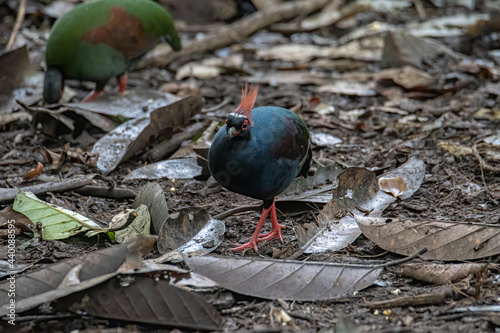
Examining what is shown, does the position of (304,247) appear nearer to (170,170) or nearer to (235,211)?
(235,211)

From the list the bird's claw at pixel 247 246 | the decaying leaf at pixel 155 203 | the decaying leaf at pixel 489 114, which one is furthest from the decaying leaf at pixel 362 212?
the decaying leaf at pixel 489 114

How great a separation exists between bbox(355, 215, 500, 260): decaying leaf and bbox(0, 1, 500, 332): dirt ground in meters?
0.08

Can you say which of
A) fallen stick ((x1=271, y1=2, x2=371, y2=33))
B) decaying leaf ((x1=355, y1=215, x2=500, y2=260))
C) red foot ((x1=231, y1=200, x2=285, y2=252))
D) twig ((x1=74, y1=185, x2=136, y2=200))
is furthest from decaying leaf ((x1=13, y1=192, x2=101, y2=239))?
fallen stick ((x1=271, y1=2, x2=371, y2=33))

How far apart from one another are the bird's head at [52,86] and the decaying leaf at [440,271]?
371 centimetres

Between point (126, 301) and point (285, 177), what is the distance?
1168 millimetres

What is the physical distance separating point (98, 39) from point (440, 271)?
4050 mm

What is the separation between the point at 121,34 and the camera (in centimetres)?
564

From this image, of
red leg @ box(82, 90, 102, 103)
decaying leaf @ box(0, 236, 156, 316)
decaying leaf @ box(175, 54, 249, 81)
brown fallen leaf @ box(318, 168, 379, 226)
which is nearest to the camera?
decaying leaf @ box(0, 236, 156, 316)

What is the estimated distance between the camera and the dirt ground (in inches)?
93.3

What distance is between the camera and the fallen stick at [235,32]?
6859 mm

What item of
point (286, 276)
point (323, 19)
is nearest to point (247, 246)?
point (286, 276)

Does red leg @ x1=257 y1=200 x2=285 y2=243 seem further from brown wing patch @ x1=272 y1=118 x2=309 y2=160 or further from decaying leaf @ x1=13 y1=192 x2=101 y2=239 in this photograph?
decaying leaf @ x1=13 y1=192 x2=101 y2=239

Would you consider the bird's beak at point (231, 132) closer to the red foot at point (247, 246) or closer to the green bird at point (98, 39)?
the red foot at point (247, 246)

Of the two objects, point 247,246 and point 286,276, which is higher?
point 286,276
